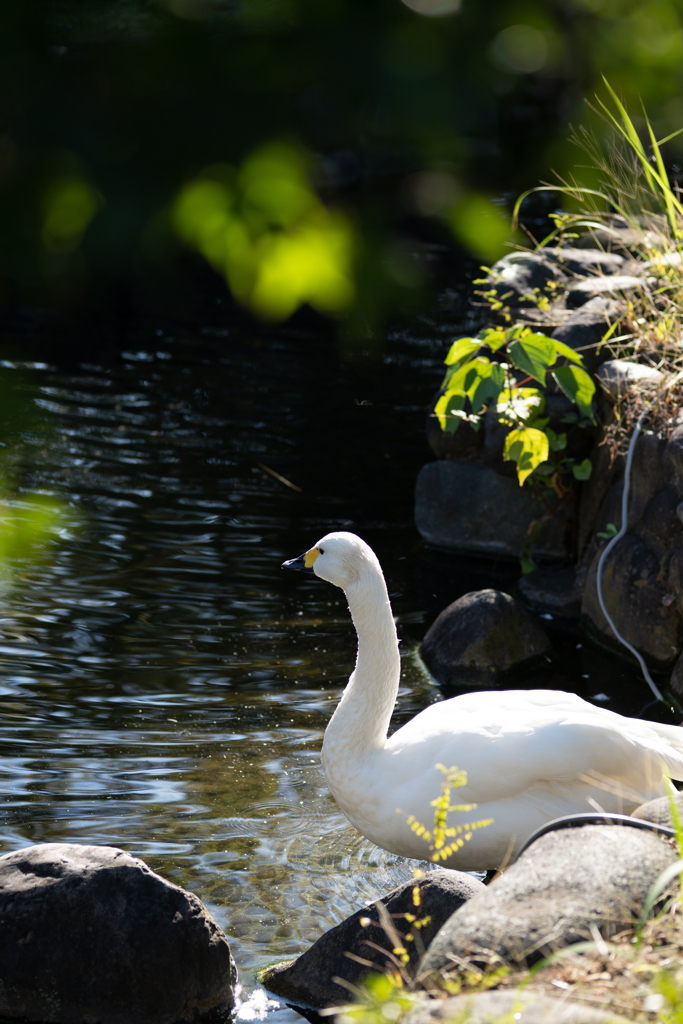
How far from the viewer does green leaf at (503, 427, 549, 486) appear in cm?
572

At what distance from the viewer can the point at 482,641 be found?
5.25 meters

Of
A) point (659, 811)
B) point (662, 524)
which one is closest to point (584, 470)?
point (662, 524)

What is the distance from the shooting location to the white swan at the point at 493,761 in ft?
10.6

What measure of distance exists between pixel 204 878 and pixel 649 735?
153cm

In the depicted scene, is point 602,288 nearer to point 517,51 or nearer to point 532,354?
point 532,354

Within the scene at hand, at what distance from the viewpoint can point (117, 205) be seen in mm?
815

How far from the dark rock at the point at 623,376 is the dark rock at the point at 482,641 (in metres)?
1.24

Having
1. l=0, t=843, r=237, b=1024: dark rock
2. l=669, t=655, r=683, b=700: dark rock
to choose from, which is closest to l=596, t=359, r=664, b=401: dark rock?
l=669, t=655, r=683, b=700: dark rock

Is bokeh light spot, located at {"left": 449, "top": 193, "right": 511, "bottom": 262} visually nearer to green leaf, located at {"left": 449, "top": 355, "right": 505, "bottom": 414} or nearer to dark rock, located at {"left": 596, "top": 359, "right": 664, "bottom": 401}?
green leaf, located at {"left": 449, "top": 355, "right": 505, "bottom": 414}

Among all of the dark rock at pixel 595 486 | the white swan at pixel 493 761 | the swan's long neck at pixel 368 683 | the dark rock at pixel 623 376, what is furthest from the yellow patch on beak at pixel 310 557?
the dark rock at pixel 595 486

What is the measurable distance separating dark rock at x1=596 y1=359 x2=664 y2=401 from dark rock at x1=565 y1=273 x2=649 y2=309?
413 mm

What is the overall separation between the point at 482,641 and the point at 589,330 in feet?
6.99

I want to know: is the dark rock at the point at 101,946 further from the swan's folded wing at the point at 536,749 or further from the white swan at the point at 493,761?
the swan's folded wing at the point at 536,749

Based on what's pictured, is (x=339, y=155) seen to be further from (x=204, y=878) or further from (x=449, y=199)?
(x=204, y=878)
